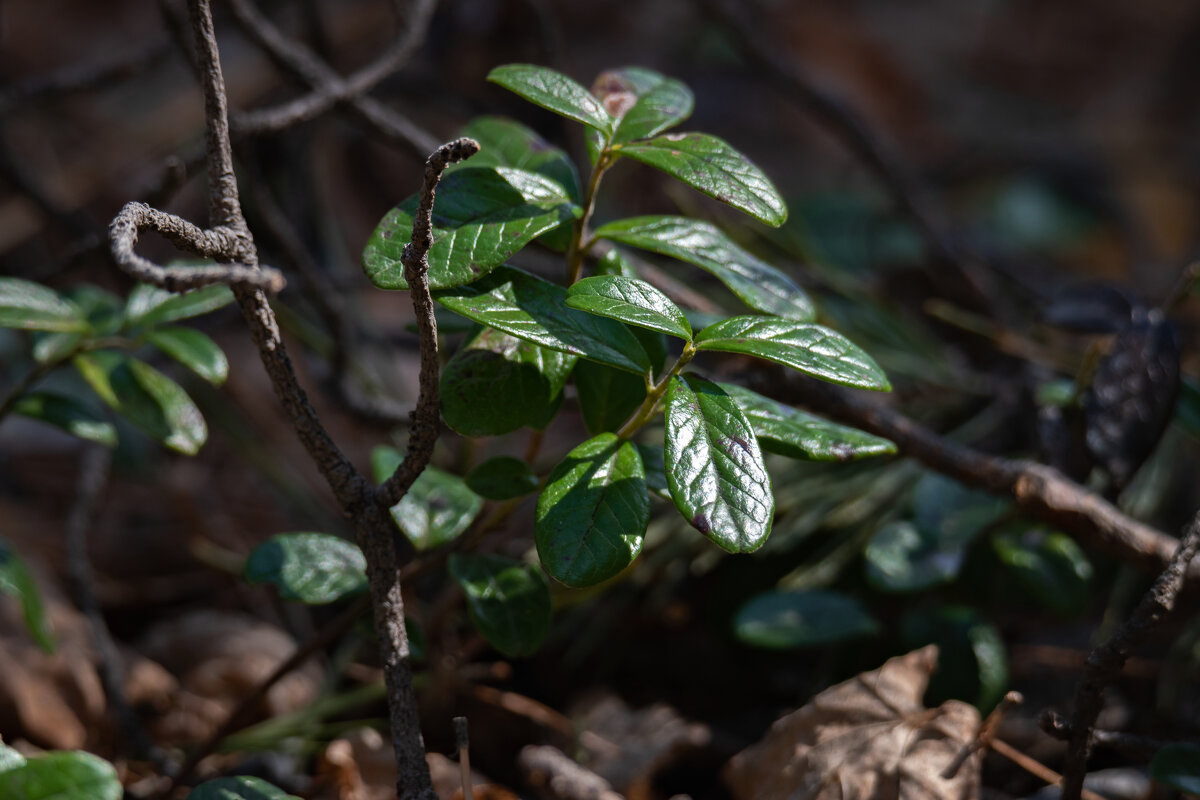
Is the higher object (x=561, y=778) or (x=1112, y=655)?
(x=1112, y=655)

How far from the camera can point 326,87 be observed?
37.0 inches

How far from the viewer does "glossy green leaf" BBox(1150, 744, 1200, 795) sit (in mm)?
626

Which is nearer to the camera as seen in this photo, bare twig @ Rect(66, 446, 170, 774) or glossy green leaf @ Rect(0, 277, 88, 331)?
glossy green leaf @ Rect(0, 277, 88, 331)

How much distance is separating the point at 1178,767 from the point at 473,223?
625mm

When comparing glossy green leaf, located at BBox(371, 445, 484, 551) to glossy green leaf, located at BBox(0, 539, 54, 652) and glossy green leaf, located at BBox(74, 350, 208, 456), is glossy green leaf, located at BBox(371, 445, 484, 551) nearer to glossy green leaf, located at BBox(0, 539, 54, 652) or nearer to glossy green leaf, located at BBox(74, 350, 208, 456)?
glossy green leaf, located at BBox(74, 350, 208, 456)

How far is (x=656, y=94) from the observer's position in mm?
648

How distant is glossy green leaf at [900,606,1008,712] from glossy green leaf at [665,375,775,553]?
17.7 inches

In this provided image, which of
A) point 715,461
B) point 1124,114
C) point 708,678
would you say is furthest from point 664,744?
point 1124,114

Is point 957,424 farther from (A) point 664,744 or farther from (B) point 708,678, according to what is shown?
(A) point 664,744

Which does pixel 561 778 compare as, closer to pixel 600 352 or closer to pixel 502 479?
pixel 502 479

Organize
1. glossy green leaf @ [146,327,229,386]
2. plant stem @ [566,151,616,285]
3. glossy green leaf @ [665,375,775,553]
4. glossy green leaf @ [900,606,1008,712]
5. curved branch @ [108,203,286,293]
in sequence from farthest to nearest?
glossy green leaf @ [900,606,1008,712], glossy green leaf @ [146,327,229,386], plant stem @ [566,151,616,285], glossy green leaf @ [665,375,775,553], curved branch @ [108,203,286,293]

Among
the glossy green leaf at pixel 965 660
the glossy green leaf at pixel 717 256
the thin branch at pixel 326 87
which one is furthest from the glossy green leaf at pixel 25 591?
the glossy green leaf at pixel 965 660

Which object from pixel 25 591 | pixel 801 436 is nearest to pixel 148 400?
pixel 25 591

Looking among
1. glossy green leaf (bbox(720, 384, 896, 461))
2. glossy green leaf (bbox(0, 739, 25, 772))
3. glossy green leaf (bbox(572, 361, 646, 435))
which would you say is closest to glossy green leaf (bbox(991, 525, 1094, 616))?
glossy green leaf (bbox(720, 384, 896, 461))
